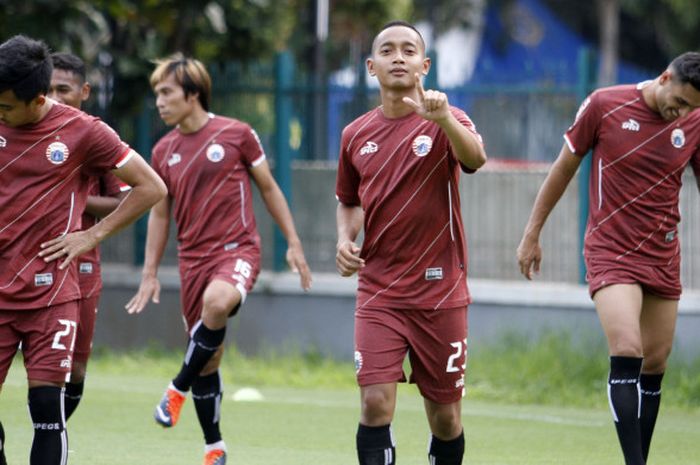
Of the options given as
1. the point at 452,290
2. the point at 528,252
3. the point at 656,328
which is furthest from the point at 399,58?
the point at 656,328

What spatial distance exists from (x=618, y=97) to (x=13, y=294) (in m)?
3.48

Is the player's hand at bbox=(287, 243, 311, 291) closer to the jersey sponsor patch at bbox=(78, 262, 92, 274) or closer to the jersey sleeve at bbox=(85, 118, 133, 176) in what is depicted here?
the jersey sponsor patch at bbox=(78, 262, 92, 274)

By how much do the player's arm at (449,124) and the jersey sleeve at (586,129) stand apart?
141 cm

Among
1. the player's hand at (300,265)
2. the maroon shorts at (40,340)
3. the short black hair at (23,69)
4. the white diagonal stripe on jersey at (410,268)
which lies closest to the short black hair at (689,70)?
the white diagonal stripe on jersey at (410,268)

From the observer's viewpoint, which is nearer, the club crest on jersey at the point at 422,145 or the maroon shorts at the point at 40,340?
the maroon shorts at the point at 40,340

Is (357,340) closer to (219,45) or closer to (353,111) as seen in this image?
(353,111)

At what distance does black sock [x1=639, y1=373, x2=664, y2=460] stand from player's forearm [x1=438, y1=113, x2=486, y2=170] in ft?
7.15

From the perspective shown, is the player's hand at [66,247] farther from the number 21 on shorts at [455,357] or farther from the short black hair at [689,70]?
the short black hair at [689,70]

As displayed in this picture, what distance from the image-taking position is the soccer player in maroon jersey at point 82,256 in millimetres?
9016

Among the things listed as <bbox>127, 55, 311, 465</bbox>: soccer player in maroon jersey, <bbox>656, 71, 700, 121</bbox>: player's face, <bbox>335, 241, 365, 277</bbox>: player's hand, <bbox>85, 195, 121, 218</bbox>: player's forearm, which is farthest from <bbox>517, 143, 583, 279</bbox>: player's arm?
<bbox>85, 195, 121, 218</bbox>: player's forearm

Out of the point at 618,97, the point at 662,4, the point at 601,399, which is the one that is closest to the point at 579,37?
the point at 662,4

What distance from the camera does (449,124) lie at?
6684 mm

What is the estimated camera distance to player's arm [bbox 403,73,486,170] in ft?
21.6

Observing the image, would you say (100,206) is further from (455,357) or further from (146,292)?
(455,357)
